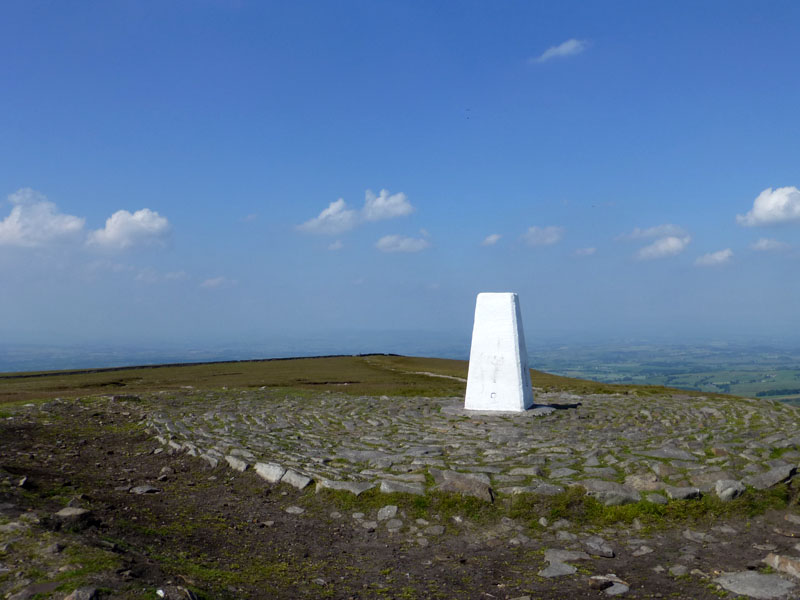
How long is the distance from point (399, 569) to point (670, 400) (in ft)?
54.6

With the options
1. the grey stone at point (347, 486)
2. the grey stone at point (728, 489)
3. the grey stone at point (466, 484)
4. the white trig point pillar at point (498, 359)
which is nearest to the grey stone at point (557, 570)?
the grey stone at point (466, 484)

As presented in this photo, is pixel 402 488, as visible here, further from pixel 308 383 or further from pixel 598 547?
pixel 308 383

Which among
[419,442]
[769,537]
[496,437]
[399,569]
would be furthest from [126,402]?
[769,537]

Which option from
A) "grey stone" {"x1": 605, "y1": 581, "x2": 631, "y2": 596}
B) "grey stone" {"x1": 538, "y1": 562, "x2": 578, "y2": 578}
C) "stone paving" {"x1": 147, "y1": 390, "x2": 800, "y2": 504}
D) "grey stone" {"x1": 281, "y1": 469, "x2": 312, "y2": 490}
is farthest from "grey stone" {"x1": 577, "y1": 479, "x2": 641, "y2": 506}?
"grey stone" {"x1": 281, "y1": 469, "x2": 312, "y2": 490}

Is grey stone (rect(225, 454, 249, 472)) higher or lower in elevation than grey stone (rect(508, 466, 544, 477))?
higher

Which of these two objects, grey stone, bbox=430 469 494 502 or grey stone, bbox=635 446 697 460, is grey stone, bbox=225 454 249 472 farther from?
grey stone, bbox=635 446 697 460

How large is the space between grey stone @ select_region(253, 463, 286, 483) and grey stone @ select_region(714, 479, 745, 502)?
7393 mm

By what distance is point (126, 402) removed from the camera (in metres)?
19.1

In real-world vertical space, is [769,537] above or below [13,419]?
below

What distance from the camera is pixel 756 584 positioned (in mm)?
5848

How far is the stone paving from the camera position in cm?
900

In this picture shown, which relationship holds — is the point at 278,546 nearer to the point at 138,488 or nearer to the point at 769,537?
the point at 138,488

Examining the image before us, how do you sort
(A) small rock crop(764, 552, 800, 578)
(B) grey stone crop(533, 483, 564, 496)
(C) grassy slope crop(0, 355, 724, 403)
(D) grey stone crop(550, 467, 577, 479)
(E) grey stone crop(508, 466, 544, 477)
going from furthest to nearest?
(C) grassy slope crop(0, 355, 724, 403)
(E) grey stone crop(508, 466, 544, 477)
(D) grey stone crop(550, 467, 577, 479)
(B) grey stone crop(533, 483, 564, 496)
(A) small rock crop(764, 552, 800, 578)

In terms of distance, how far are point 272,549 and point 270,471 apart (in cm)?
301
